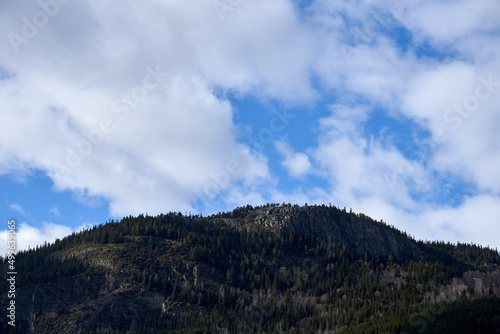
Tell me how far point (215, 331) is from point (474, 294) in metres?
95.6

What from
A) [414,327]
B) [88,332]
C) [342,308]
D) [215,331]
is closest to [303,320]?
[342,308]

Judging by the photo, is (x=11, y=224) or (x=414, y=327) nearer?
(x=11, y=224)

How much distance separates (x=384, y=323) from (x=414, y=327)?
1202 centimetres

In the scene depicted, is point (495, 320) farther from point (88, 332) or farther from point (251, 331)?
point (88, 332)

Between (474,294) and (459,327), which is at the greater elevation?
(474,294)

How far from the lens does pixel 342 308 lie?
19962 centimetres

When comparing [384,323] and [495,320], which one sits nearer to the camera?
[495,320]

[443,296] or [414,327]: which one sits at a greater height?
[443,296]

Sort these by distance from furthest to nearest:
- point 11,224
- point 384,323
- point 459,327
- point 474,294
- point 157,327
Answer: point 157,327 → point 474,294 → point 384,323 → point 459,327 → point 11,224

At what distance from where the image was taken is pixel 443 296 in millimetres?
189750

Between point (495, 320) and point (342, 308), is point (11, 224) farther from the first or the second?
point (495, 320)

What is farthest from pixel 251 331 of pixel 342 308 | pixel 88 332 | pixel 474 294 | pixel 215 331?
pixel 474 294

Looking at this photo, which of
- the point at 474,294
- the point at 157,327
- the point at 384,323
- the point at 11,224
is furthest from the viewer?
the point at 157,327

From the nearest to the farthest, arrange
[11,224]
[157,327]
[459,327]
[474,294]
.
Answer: [11,224], [459,327], [474,294], [157,327]
